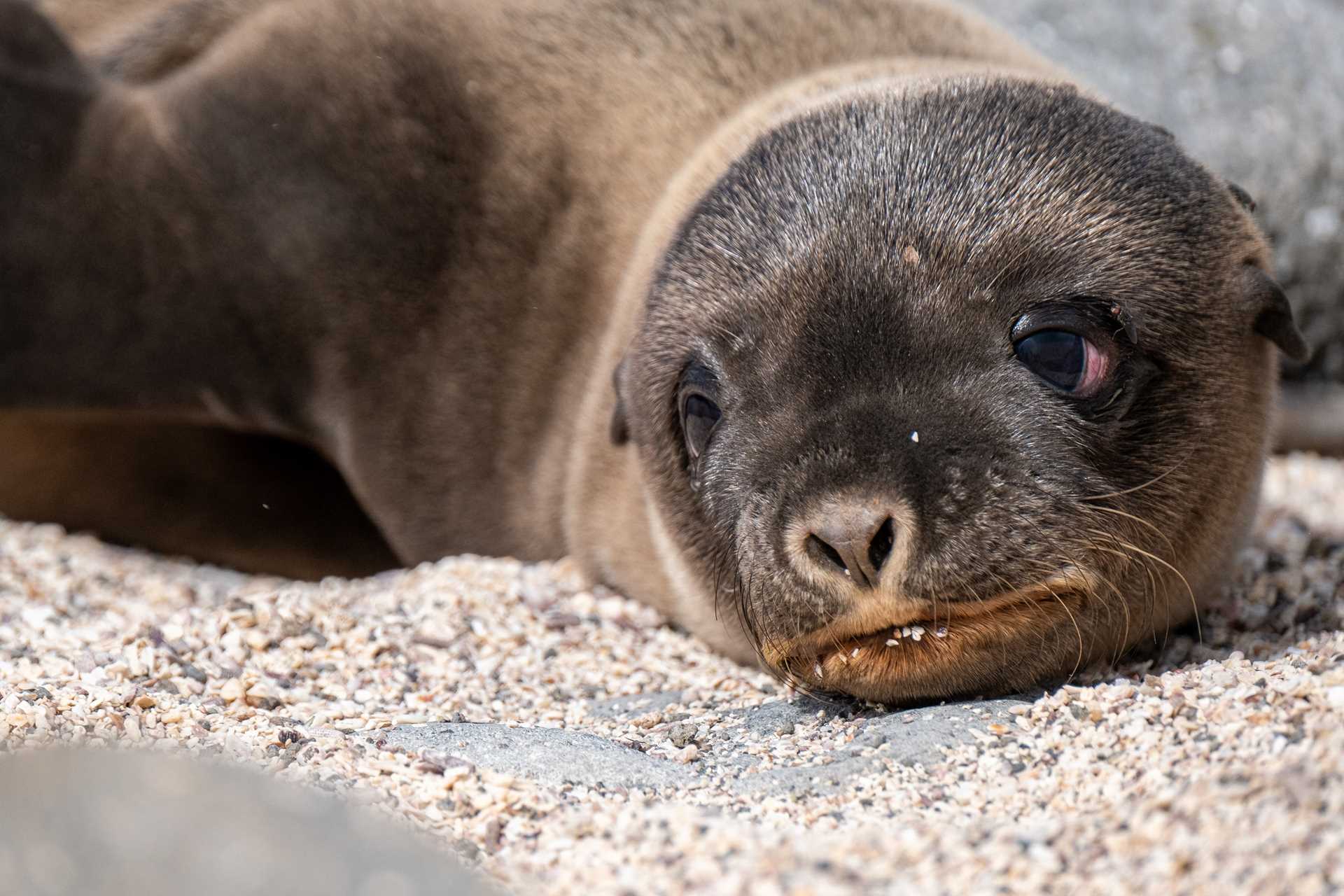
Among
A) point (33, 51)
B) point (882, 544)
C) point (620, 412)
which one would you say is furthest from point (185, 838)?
point (33, 51)

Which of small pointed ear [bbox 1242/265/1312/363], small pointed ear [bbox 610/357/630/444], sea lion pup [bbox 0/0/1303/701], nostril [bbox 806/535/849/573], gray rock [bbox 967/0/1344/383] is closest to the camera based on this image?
nostril [bbox 806/535/849/573]

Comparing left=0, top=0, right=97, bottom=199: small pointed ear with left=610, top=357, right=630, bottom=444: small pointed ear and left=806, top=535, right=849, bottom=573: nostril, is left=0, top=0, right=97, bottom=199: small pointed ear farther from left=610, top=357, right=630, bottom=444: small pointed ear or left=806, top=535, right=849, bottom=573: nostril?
left=806, top=535, right=849, bottom=573: nostril

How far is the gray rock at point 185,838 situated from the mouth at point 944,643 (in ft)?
3.51

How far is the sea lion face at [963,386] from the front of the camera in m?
2.77

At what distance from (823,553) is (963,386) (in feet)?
1.43

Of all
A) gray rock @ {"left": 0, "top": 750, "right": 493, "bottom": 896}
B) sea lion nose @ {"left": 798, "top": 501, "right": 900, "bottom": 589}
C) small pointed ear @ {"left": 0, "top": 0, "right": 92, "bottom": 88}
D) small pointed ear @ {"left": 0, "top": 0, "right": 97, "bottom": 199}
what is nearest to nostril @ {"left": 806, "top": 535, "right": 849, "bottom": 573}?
sea lion nose @ {"left": 798, "top": 501, "right": 900, "bottom": 589}

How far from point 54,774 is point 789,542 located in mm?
Result: 1348

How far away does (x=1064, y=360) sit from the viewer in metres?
2.96

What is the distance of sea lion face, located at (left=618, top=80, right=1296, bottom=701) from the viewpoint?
2771 mm

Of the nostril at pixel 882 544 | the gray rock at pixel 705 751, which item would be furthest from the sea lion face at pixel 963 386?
the gray rock at pixel 705 751

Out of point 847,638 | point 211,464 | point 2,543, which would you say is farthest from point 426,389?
point 847,638

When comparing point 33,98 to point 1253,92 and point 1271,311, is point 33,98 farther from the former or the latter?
point 1253,92

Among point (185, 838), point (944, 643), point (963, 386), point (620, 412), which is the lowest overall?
point (620, 412)

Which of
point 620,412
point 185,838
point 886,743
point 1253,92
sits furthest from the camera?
point 1253,92
